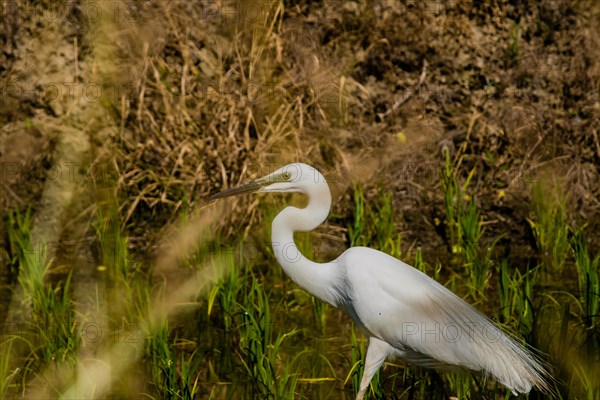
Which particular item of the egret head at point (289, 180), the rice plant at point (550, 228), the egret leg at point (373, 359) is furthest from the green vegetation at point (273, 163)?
the egret head at point (289, 180)

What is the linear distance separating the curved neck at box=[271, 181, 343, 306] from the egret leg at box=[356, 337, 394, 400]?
12.5 inches

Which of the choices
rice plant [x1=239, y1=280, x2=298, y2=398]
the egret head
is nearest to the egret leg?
rice plant [x1=239, y1=280, x2=298, y2=398]

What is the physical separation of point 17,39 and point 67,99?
802mm

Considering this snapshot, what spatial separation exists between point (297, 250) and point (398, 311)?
57 cm

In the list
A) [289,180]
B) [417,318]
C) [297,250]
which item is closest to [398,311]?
[417,318]

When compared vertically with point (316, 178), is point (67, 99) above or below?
below

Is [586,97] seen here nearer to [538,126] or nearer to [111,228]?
[538,126]

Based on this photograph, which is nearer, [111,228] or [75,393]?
[75,393]

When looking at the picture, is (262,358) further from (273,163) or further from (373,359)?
(273,163)

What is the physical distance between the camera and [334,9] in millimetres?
7660

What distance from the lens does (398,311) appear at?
367cm

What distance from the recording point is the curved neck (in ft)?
12.2

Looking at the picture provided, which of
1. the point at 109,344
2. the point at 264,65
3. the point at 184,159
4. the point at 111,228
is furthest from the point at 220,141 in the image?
the point at 109,344

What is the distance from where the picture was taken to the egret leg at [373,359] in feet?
11.8
